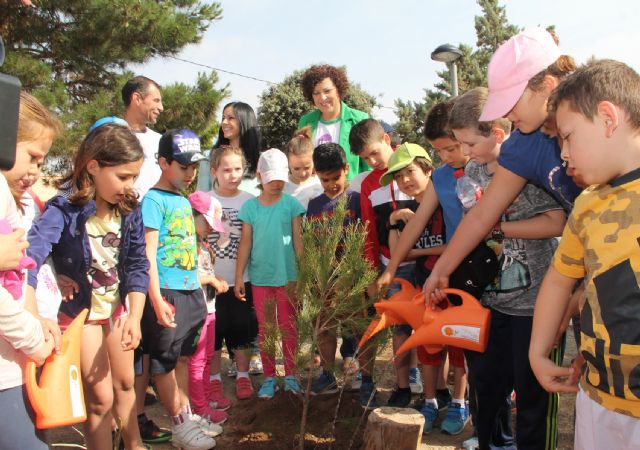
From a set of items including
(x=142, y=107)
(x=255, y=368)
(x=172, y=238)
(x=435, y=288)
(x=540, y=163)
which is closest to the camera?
(x=540, y=163)

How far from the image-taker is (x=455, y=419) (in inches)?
133

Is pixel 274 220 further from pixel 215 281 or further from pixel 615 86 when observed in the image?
pixel 615 86

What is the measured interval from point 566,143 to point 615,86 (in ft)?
0.63

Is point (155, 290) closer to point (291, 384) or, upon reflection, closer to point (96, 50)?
point (291, 384)

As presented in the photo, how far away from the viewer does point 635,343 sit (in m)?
1.48

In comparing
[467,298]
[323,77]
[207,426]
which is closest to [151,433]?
[207,426]

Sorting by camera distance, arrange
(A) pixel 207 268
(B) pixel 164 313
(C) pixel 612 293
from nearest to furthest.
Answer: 1. (C) pixel 612 293
2. (B) pixel 164 313
3. (A) pixel 207 268

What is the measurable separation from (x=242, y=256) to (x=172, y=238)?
2.53 ft

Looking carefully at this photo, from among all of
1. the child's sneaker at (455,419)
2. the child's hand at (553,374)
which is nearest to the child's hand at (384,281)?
the child's sneaker at (455,419)

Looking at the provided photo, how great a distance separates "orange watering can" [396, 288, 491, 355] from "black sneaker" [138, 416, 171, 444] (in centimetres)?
167

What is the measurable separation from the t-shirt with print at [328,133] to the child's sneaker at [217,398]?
2118 millimetres

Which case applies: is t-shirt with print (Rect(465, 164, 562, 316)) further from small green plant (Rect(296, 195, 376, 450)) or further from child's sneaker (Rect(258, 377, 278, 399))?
child's sneaker (Rect(258, 377, 278, 399))

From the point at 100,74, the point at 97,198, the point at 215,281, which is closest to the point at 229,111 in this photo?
the point at 215,281

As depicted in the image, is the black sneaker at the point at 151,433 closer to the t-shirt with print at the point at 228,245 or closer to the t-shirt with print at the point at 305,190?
the t-shirt with print at the point at 228,245
